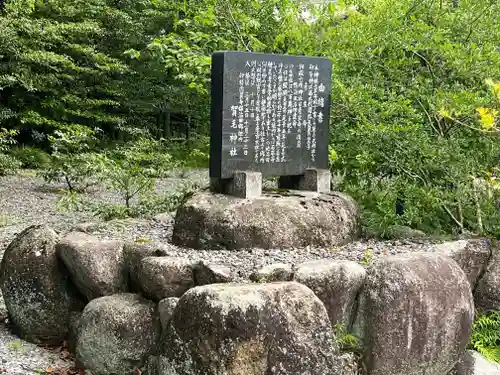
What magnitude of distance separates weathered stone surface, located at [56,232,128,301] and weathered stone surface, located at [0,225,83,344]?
19 centimetres

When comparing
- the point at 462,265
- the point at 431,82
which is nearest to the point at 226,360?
the point at 462,265

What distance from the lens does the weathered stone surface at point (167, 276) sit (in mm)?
4547

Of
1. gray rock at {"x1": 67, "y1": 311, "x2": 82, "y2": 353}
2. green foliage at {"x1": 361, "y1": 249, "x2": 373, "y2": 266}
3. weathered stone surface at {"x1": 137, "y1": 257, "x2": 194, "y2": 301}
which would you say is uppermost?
green foliage at {"x1": 361, "y1": 249, "x2": 373, "y2": 266}

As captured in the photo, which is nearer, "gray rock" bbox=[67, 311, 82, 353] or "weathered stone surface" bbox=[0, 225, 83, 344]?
"gray rock" bbox=[67, 311, 82, 353]

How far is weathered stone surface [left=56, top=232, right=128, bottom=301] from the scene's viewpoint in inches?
191

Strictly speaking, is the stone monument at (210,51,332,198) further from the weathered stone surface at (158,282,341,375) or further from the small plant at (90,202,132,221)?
the weathered stone surface at (158,282,341,375)

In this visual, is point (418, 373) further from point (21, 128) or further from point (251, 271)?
point (21, 128)

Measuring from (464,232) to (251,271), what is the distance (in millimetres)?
2663

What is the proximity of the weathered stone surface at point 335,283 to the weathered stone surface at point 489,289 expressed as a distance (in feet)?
5.38

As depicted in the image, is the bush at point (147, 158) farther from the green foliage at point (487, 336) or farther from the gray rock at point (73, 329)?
the green foliage at point (487, 336)

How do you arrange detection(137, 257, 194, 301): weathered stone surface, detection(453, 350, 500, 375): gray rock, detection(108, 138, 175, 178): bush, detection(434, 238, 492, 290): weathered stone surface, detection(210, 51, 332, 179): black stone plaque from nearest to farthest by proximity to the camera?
detection(137, 257, 194, 301): weathered stone surface < detection(453, 350, 500, 375): gray rock < detection(434, 238, 492, 290): weathered stone surface < detection(210, 51, 332, 179): black stone plaque < detection(108, 138, 175, 178): bush

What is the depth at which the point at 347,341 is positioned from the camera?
173 inches

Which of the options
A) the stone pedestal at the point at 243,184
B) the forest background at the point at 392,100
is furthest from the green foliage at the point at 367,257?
the stone pedestal at the point at 243,184

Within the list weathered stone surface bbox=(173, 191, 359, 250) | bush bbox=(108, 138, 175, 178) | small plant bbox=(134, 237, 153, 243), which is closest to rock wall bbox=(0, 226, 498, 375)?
small plant bbox=(134, 237, 153, 243)
